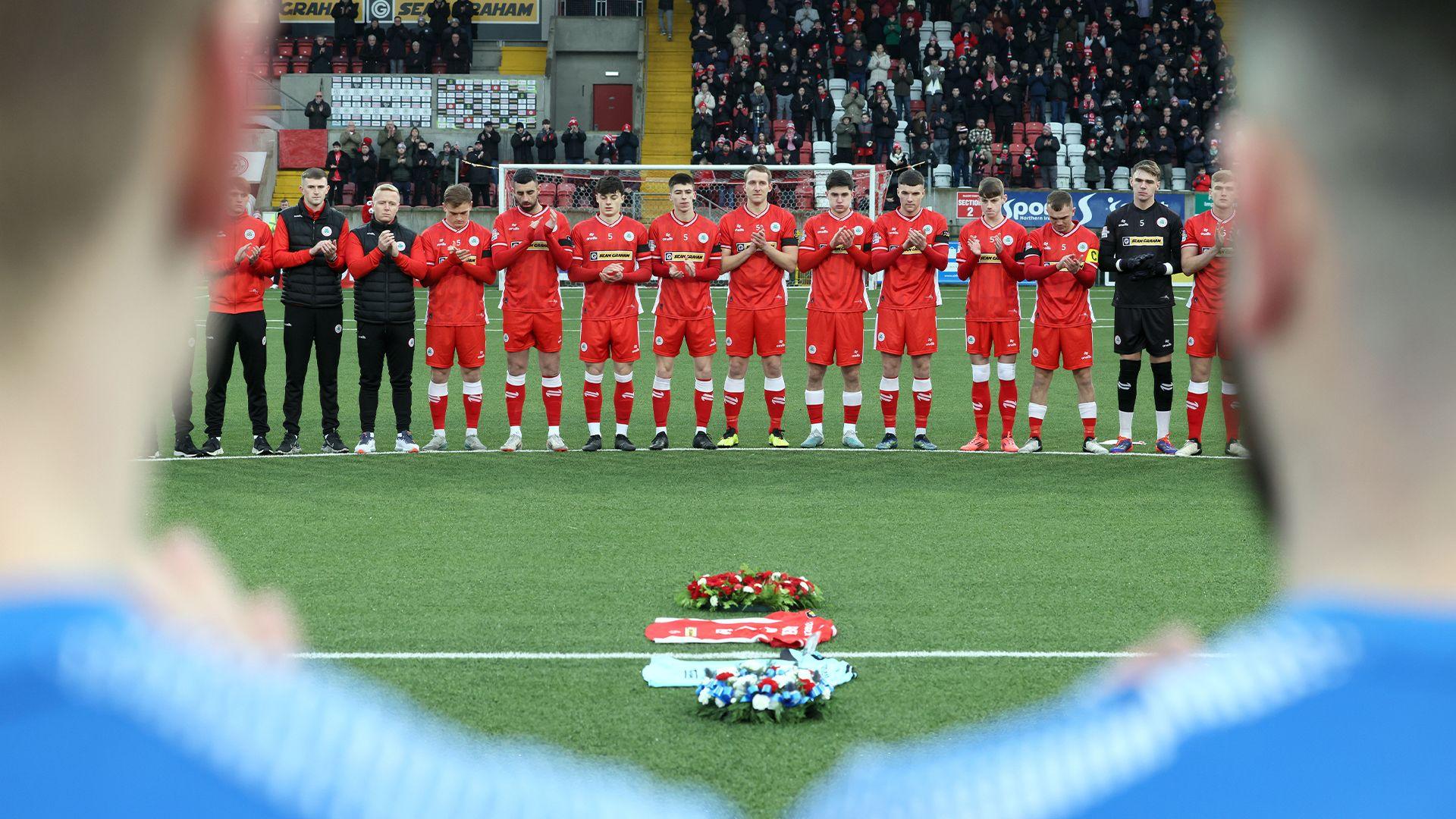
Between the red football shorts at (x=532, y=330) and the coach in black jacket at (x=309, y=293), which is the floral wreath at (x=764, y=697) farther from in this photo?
the red football shorts at (x=532, y=330)

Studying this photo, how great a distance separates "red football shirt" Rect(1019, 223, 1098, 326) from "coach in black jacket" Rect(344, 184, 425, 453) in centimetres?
521

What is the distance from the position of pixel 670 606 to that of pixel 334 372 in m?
6.36

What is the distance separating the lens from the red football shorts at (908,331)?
1309 cm

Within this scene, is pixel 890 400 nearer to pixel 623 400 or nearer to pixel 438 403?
pixel 623 400

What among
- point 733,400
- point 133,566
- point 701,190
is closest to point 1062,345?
point 733,400

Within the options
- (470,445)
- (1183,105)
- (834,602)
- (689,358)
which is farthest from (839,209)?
(1183,105)

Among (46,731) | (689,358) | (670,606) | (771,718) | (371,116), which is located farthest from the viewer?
(371,116)

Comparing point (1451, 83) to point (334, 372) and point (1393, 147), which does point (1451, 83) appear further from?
point (334, 372)

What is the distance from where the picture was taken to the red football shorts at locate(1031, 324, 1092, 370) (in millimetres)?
12844

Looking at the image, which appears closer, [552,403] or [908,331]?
[552,403]

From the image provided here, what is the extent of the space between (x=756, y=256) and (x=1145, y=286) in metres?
3.29

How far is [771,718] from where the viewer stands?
5.33 metres

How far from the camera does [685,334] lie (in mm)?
13273

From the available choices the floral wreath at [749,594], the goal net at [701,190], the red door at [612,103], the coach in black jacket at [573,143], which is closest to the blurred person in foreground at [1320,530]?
the floral wreath at [749,594]
